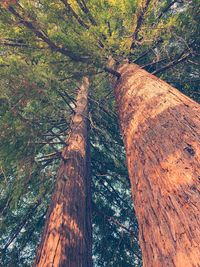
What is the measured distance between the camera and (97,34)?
482cm

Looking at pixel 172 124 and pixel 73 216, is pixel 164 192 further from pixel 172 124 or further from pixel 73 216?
pixel 73 216

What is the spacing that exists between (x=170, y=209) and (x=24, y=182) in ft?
10.8

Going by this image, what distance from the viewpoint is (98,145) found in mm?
8422

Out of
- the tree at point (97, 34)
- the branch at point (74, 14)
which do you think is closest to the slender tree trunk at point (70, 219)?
the tree at point (97, 34)

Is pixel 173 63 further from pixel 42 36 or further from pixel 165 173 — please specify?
pixel 165 173

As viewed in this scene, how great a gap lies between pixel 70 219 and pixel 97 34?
10.2 ft

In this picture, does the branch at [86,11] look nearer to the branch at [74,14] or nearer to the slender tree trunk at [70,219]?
the branch at [74,14]

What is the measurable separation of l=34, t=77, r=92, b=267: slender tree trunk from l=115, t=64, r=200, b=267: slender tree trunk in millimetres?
1312

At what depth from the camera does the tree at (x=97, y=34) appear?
467 centimetres

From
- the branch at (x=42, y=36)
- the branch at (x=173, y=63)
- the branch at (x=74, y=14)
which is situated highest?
the branch at (x=74, y=14)

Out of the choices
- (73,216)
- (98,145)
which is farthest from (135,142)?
(98,145)

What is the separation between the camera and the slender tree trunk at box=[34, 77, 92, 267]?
124 inches

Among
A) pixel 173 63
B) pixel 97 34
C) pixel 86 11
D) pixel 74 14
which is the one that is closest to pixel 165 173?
pixel 173 63

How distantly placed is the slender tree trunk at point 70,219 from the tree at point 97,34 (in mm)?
1579
